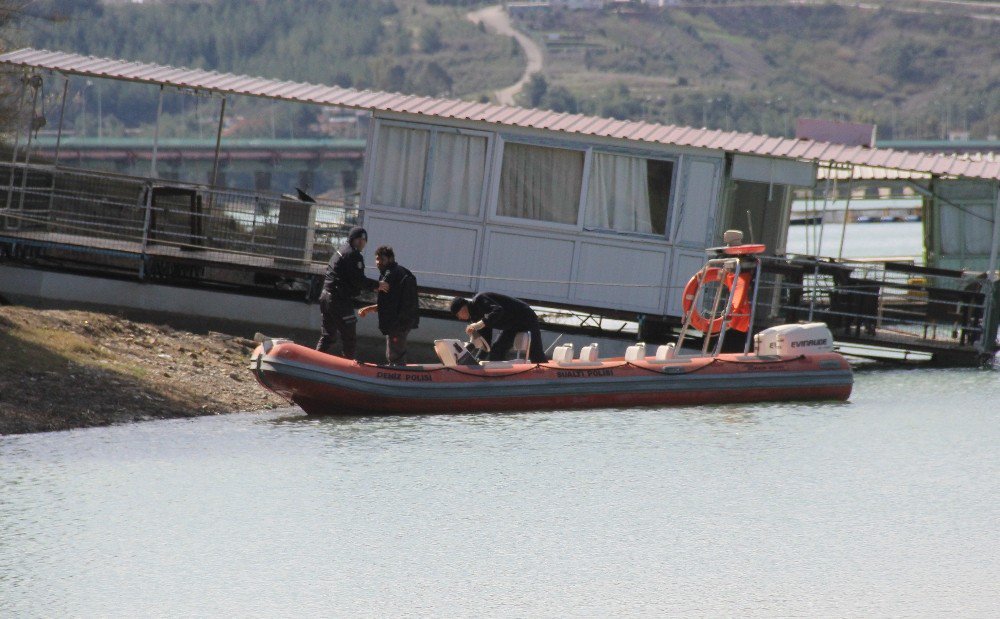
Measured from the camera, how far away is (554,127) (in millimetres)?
18672

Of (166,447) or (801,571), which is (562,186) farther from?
(801,571)

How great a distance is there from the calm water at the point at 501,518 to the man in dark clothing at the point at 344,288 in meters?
1.01

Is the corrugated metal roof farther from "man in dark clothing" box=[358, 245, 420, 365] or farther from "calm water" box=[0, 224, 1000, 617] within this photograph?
"calm water" box=[0, 224, 1000, 617]

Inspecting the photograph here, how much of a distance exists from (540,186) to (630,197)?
123 centimetres

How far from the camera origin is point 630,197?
18953 millimetres

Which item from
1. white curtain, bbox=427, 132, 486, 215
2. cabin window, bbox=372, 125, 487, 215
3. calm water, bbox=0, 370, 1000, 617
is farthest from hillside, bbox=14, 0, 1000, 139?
calm water, bbox=0, 370, 1000, 617

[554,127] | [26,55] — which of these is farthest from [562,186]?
[26,55]

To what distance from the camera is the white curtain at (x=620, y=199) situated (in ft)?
62.1

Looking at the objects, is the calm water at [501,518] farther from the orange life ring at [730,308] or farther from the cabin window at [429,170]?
the cabin window at [429,170]

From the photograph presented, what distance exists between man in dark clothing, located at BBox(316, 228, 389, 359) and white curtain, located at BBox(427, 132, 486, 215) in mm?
3716

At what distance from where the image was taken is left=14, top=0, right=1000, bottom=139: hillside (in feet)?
433

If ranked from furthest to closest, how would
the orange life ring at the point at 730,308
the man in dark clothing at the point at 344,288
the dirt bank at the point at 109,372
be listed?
the orange life ring at the point at 730,308 < the man in dark clothing at the point at 344,288 < the dirt bank at the point at 109,372

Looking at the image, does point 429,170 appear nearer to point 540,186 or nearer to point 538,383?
point 540,186

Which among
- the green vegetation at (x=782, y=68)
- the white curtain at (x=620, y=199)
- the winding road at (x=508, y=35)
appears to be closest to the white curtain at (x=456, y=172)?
the white curtain at (x=620, y=199)
